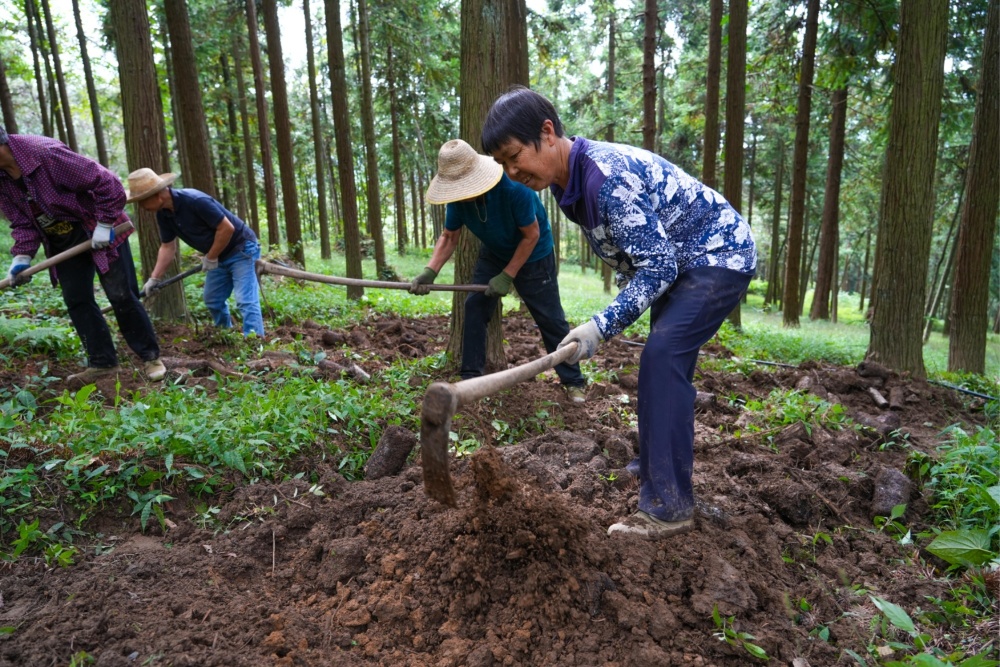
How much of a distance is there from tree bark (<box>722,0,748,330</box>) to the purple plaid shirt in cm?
709

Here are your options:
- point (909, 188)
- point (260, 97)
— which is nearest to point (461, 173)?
point (909, 188)

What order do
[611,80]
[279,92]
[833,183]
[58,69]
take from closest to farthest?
[279,92] → [833,183] → [58,69] → [611,80]

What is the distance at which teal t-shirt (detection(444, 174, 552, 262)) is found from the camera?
3.97 meters

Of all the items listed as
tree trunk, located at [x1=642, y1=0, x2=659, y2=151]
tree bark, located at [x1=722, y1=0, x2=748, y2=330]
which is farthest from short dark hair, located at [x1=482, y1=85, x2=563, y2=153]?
tree trunk, located at [x1=642, y1=0, x2=659, y2=151]

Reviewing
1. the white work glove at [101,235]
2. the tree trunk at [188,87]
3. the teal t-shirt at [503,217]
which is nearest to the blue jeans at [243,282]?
the white work glove at [101,235]

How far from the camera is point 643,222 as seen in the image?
2.33 metres

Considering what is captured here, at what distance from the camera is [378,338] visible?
21.2 feet

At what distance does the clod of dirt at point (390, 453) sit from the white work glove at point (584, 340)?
4.42 feet

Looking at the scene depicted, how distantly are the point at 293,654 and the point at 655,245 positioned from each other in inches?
76.1

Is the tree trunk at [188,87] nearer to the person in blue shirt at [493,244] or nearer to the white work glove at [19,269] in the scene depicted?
the white work glove at [19,269]

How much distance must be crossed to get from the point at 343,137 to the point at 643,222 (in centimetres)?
893

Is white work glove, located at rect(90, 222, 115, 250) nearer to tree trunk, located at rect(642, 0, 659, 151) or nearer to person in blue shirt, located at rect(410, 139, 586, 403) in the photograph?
person in blue shirt, located at rect(410, 139, 586, 403)

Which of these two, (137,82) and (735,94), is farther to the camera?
(735,94)

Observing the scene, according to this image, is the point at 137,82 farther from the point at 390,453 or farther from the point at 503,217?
the point at 390,453
